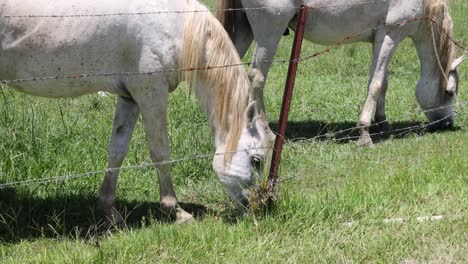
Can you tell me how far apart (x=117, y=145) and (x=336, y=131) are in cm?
349

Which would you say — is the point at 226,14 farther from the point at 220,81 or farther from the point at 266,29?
the point at 220,81

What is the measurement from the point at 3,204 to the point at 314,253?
2320 mm

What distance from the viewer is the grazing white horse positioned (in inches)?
289

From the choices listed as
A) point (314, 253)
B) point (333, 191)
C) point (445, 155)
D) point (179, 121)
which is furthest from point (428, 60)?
point (314, 253)

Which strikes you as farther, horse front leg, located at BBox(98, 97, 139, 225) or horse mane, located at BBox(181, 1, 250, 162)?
horse front leg, located at BBox(98, 97, 139, 225)

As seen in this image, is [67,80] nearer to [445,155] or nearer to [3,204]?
[3,204]

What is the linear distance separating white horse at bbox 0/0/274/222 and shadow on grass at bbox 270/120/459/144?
8.60ft

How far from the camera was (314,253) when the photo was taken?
13.5 ft

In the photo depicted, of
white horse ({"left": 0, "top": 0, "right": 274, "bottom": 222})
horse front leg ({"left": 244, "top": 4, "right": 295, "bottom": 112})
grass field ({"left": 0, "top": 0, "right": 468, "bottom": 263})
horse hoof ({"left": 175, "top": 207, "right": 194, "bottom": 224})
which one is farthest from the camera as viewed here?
horse front leg ({"left": 244, "top": 4, "right": 295, "bottom": 112})

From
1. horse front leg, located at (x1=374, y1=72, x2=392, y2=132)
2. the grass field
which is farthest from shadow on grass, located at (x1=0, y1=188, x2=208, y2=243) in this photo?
horse front leg, located at (x1=374, y1=72, x2=392, y2=132)

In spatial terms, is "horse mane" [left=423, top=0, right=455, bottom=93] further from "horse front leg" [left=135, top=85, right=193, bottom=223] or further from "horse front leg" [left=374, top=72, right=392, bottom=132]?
"horse front leg" [left=135, top=85, right=193, bottom=223]

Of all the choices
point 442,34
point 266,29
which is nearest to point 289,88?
point 266,29

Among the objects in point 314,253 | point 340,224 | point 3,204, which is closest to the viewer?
point 314,253

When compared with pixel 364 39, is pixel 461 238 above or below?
below
